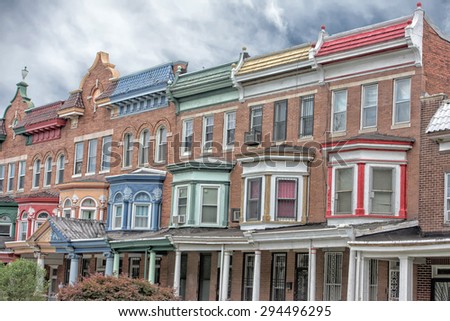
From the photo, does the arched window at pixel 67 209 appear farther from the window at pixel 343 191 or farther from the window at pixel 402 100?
the window at pixel 402 100

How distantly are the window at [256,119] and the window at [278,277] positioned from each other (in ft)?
17.5

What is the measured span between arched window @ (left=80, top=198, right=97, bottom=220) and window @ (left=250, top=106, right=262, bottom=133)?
1129 centimetres

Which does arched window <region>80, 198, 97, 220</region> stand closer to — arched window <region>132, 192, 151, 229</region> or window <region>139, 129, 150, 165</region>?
window <region>139, 129, 150, 165</region>

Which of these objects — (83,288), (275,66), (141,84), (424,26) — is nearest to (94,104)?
(141,84)

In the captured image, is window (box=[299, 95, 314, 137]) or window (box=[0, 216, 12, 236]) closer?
window (box=[299, 95, 314, 137])

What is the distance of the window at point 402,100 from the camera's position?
2941 centimetres

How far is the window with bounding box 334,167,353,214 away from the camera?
96.5ft

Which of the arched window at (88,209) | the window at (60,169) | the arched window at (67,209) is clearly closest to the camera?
the arched window at (88,209)

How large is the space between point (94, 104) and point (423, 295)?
23783mm

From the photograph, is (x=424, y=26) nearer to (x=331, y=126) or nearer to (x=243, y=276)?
(x=331, y=126)

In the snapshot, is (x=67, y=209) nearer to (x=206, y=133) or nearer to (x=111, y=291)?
(x=206, y=133)

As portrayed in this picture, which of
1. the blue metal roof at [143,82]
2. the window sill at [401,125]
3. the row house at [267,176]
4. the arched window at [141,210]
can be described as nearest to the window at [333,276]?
the row house at [267,176]

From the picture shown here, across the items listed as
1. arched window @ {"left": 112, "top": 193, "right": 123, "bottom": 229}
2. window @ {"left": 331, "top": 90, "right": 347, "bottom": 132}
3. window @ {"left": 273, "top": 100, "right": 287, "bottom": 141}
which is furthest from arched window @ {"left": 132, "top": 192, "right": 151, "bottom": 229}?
window @ {"left": 331, "top": 90, "right": 347, "bottom": 132}

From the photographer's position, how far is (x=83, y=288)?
73.7 feet
